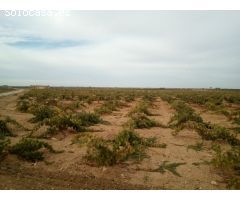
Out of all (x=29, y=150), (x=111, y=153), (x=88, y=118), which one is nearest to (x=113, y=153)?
(x=111, y=153)

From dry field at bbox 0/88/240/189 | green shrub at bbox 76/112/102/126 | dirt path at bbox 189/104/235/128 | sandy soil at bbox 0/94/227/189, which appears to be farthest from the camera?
dirt path at bbox 189/104/235/128

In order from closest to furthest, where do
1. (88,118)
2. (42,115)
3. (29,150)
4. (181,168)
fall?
(181,168), (29,150), (88,118), (42,115)

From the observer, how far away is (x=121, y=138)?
8.45 metres

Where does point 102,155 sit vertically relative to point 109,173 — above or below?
above

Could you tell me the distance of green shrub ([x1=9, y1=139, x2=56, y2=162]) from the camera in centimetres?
707

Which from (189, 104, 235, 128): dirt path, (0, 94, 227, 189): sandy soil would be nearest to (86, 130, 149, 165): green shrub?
(0, 94, 227, 189): sandy soil

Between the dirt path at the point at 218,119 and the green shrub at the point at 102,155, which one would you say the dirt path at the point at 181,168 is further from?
the dirt path at the point at 218,119

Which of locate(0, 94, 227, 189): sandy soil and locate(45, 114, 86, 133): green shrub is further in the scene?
locate(45, 114, 86, 133): green shrub

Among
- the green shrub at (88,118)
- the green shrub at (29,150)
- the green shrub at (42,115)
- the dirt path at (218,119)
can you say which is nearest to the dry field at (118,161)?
the green shrub at (29,150)

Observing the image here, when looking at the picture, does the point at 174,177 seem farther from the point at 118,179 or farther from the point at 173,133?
the point at 173,133

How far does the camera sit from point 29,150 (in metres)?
7.38

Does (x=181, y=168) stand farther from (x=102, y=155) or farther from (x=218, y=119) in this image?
(x=218, y=119)

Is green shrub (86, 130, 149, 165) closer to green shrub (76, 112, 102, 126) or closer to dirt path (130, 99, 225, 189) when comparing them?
dirt path (130, 99, 225, 189)
